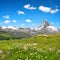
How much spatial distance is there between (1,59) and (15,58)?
13.2ft

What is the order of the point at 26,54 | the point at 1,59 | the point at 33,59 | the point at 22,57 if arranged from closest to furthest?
the point at 33,59, the point at 22,57, the point at 26,54, the point at 1,59

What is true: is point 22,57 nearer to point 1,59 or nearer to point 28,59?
point 28,59

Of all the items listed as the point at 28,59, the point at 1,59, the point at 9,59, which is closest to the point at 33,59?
the point at 28,59

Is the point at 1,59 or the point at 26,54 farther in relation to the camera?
the point at 1,59

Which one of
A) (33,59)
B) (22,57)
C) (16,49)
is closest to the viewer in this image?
(33,59)

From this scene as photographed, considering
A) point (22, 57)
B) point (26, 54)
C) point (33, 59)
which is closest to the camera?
point (33, 59)

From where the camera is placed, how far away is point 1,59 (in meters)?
26.3

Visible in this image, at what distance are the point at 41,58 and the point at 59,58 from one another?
1970mm

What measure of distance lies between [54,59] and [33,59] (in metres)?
2.18

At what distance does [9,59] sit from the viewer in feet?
77.6

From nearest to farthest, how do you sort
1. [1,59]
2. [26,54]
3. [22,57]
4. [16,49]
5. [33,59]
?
[33,59]
[22,57]
[26,54]
[1,59]
[16,49]

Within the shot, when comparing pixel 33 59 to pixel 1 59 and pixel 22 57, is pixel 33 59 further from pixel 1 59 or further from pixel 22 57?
pixel 1 59

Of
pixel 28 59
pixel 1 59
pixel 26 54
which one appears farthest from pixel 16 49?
pixel 28 59

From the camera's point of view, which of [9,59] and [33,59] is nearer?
[33,59]
